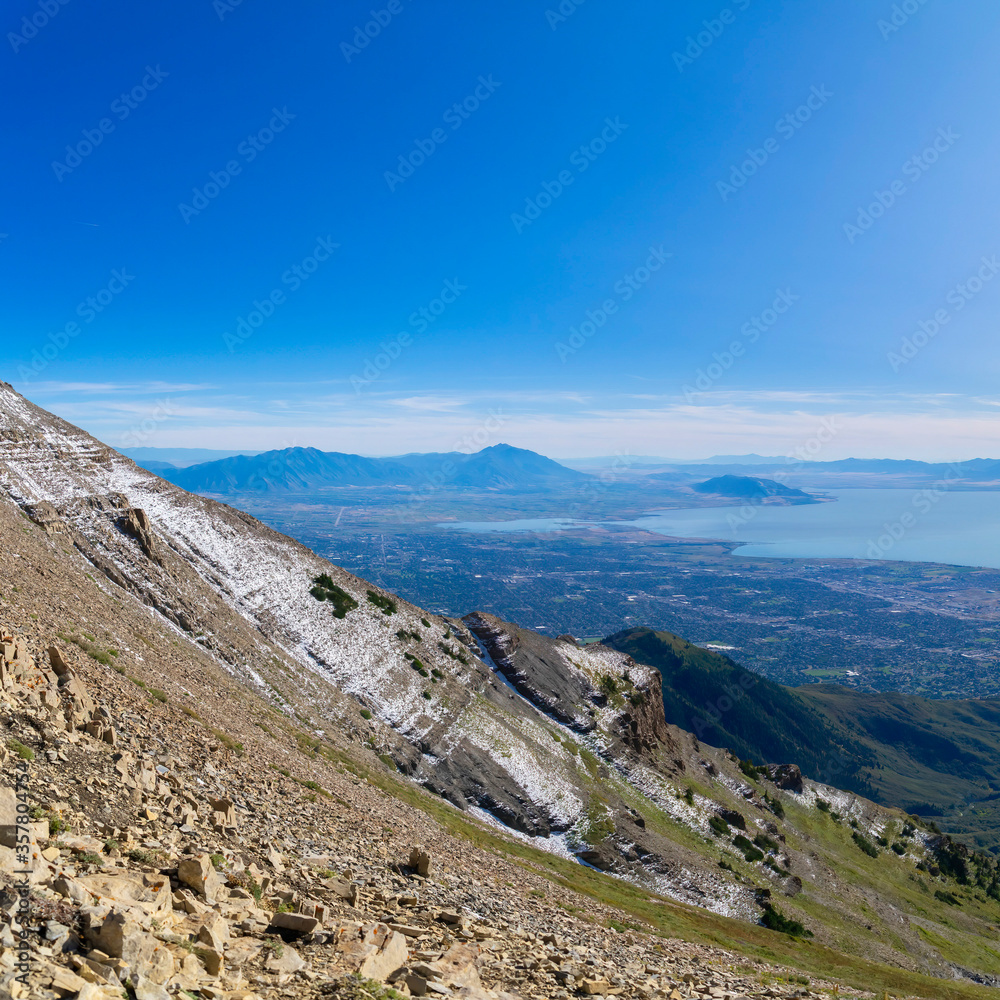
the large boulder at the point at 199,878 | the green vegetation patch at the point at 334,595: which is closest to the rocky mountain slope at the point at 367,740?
the large boulder at the point at 199,878

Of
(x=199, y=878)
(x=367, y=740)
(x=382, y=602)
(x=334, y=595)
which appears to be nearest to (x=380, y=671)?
(x=367, y=740)

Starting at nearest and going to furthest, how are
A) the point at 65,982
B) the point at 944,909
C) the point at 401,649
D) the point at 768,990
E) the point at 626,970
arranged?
the point at 65,982 → the point at 626,970 → the point at 768,990 → the point at 401,649 → the point at 944,909

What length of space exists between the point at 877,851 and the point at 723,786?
2999cm

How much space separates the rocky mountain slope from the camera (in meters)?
16.5

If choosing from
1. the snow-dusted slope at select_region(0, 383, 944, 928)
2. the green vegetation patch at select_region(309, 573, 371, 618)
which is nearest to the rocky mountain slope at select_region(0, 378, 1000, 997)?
the snow-dusted slope at select_region(0, 383, 944, 928)

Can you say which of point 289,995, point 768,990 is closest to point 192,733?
point 289,995

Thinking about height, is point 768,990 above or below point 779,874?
above

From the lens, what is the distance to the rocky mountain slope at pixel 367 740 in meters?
16.5

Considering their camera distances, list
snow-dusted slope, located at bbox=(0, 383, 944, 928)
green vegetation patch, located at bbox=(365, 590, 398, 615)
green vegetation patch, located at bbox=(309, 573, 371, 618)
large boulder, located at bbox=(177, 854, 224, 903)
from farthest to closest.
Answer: green vegetation patch, located at bbox=(365, 590, 398, 615)
green vegetation patch, located at bbox=(309, 573, 371, 618)
snow-dusted slope, located at bbox=(0, 383, 944, 928)
large boulder, located at bbox=(177, 854, 224, 903)

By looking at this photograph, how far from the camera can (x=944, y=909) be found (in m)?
73.5

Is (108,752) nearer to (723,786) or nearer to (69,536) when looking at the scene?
(69,536)

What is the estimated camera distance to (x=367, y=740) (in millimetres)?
43125

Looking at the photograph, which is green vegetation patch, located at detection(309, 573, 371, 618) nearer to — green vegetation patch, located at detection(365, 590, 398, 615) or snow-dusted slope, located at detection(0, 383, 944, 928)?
snow-dusted slope, located at detection(0, 383, 944, 928)

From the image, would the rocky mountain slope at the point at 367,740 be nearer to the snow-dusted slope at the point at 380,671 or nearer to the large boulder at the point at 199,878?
the large boulder at the point at 199,878
